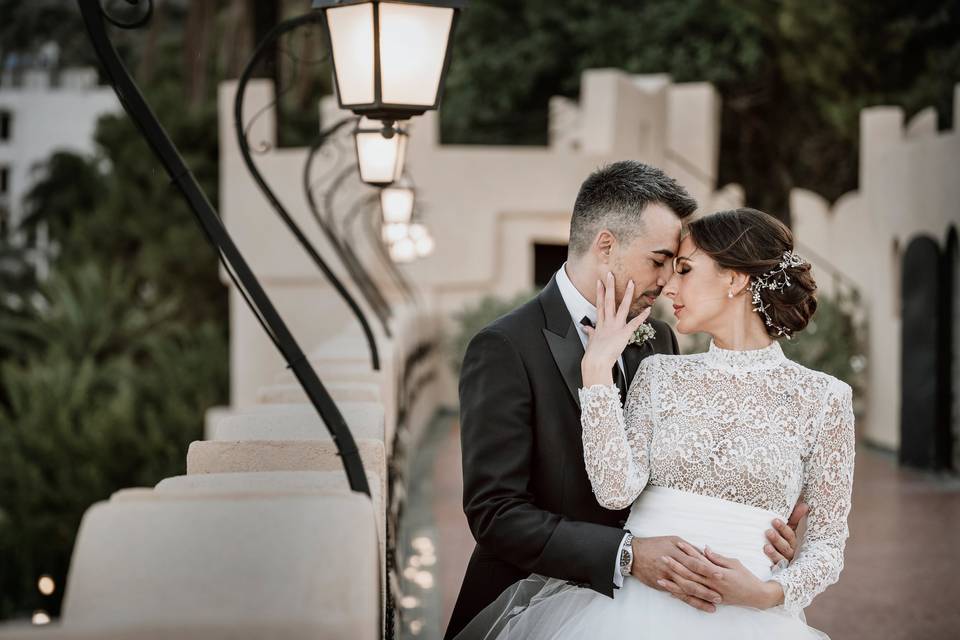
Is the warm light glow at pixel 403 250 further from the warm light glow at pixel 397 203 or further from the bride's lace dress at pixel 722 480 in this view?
the bride's lace dress at pixel 722 480

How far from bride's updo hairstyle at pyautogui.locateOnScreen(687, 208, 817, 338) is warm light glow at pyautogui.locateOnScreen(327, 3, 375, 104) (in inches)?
50.5

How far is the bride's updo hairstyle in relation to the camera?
336 cm

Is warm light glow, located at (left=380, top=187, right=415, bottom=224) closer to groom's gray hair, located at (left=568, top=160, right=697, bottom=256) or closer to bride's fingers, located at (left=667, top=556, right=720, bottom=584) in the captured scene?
groom's gray hair, located at (left=568, top=160, right=697, bottom=256)

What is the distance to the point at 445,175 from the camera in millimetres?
19438

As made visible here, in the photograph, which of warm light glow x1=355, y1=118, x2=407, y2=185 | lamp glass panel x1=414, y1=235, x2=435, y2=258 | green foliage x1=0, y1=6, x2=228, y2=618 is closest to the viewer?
warm light glow x1=355, y1=118, x2=407, y2=185

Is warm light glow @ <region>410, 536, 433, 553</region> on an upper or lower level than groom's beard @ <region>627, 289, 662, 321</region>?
lower

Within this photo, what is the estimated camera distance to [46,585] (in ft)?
63.3

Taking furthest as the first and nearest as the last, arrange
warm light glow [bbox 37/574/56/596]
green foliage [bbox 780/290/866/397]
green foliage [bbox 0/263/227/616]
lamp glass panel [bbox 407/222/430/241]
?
green foliage [bbox 0/263/227/616] < warm light glow [bbox 37/574/56/596] < lamp glass panel [bbox 407/222/430/241] < green foliage [bbox 780/290/866/397]

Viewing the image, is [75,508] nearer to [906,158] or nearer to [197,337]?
[197,337]

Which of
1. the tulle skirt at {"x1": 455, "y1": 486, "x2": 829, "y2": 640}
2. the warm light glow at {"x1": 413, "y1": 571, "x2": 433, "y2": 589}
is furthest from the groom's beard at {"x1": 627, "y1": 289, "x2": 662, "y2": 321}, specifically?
the warm light glow at {"x1": 413, "y1": 571, "x2": 433, "y2": 589}

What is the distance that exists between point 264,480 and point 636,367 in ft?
3.73

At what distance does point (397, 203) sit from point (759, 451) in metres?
9.28

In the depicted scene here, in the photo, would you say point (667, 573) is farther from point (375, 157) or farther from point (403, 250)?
point (403, 250)

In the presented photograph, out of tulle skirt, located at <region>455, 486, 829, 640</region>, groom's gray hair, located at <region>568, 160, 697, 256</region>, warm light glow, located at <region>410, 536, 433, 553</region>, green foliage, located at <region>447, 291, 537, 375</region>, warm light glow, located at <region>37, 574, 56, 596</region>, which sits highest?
groom's gray hair, located at <region>568, 160, 697, 256</region>
